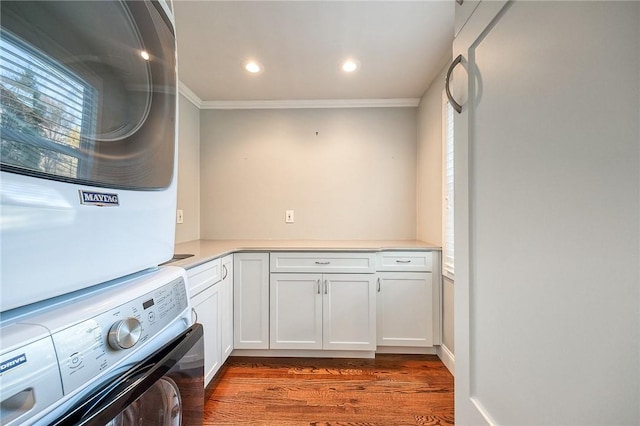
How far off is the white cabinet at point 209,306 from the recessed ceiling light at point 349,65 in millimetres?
1707

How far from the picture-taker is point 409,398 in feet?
5.51

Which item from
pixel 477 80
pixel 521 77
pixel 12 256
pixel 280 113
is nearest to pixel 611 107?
pixel 521 77

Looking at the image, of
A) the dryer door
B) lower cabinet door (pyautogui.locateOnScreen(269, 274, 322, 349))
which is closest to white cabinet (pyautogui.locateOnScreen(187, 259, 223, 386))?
lower cabinet door (pyautogui.locateOnScreen(269, 274, 322, 349))

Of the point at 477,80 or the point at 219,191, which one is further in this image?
the point at 219,191

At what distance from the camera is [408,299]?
7.04 feet

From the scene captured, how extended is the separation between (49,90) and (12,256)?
0.89 ft

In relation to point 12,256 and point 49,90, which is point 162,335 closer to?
point 12,256

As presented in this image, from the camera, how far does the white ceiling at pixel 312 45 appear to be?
4.94ft

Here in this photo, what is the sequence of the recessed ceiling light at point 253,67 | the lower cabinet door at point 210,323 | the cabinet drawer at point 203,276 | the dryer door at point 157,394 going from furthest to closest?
the recessed ceiling light at point 253,67, the lower cabinet door at point 210,323, the cabinet drawer at point 203,276, the dryer door at point 157,394

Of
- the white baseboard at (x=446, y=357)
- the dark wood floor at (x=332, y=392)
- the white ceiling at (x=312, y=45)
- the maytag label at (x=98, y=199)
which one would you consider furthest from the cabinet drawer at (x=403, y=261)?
the maytag label at (x=98, y=199)

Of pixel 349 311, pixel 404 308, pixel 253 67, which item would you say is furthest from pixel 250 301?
pixel 253 67

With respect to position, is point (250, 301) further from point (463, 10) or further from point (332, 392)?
point (463, 10)

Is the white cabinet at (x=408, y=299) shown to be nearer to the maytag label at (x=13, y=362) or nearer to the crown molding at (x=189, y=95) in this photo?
the maytag label at (x=13, y=362)

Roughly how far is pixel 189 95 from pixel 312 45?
1.35 metres
